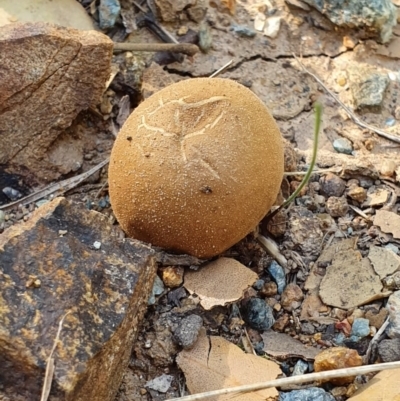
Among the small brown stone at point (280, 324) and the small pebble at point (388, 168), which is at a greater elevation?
the small pebble at point (388, 168)

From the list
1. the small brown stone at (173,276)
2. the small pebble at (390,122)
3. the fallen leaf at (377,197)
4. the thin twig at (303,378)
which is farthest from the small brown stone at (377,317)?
the small pebble at (390,122)

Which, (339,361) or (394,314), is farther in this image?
(394,314)

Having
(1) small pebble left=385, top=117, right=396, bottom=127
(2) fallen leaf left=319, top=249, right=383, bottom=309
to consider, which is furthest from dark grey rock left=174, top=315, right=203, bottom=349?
(1) small pebble left=385, top=117, right=396, bottom=127

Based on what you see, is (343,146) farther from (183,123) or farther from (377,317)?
(183,123)

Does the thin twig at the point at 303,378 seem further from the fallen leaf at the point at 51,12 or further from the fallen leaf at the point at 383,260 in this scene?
the fallen leaf at the point at 51,12

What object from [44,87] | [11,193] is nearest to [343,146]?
[44,87]

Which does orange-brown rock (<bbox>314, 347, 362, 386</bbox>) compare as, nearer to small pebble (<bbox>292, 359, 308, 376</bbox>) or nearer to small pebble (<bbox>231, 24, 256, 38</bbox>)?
small pebble (<bbox>292, 359, 308, 376</bbox>)
